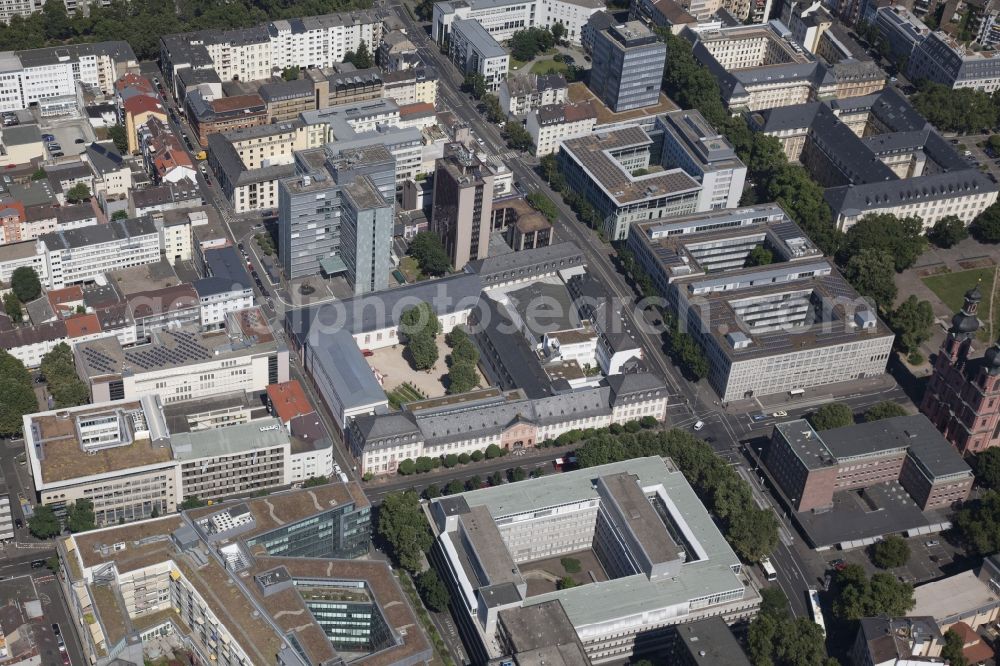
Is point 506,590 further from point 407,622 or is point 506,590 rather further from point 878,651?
point 878,651

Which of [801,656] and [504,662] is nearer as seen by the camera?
[504,662]

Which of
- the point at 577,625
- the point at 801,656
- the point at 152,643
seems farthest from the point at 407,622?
the point at 801,656

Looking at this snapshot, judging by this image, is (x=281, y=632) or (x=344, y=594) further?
(x=344, y=594)

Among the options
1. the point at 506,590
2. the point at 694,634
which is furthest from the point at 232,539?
the point at 694,634

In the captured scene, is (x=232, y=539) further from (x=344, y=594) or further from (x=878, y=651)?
(x=878, y=651)
